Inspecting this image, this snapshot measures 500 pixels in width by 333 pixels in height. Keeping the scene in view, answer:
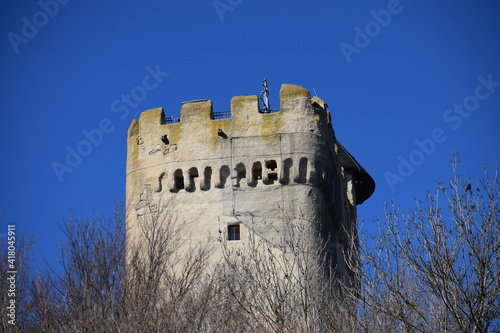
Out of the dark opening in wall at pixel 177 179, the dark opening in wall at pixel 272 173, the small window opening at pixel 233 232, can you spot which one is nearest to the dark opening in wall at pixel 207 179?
the dark opening in wall at pixel 177 179

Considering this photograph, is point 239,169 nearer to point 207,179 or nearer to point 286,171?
point 207,179

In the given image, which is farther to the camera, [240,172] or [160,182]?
[160,182]

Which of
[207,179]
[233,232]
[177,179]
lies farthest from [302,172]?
[177,179]

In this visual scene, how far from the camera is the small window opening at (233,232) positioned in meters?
Answer: 32.5

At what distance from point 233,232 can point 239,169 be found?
204cm

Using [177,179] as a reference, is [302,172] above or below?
below

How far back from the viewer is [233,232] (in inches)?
1282

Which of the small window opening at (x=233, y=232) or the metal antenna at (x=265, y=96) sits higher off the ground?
the metal antenna at (x=265, y=96)

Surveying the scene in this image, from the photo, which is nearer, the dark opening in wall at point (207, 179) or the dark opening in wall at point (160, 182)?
the dark opening in wall at point (207, 179)

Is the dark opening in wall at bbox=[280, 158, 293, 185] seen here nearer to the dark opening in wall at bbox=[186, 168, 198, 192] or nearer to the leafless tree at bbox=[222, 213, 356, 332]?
the leafless tree at bbox=[222, 213, 356, 332]

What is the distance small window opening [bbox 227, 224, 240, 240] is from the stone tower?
3 centimetres

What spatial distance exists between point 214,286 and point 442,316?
9045 millimetres

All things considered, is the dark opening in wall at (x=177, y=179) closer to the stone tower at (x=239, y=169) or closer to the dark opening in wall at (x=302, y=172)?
the stone tower at (x=239, y=169)

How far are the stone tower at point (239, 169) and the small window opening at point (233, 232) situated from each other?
30 mm
